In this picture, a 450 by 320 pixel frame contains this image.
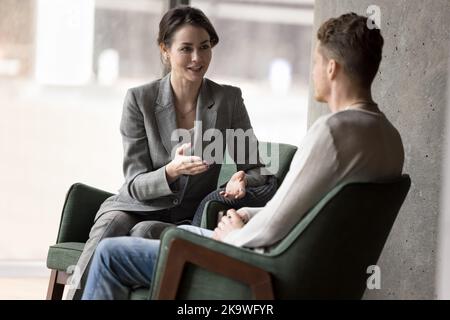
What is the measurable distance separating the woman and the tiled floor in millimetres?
1678

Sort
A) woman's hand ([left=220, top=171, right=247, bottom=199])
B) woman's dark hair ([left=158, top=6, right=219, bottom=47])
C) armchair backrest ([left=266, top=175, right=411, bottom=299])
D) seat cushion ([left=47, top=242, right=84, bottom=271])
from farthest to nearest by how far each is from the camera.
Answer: seat cushion ([left=47, top=242, right=84, bottom=271])
woman's dark hair ([left=158, top=6, right=219, bottom=47])
woman's hand ([left=220, top=171, right=247, bottom=199])
armchair backrest ([left=266, top=175, right=411, bottom=299])

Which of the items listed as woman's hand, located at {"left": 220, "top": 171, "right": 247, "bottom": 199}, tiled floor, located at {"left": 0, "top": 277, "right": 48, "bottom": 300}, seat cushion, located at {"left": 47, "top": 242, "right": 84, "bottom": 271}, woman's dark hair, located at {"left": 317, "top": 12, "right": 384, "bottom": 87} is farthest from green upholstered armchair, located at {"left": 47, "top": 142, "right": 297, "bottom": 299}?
woman's dark hair, located at {"left": 317, "top": 12, "right": 384, "bottom": 87}

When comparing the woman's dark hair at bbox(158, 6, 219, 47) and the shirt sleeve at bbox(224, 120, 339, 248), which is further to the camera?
the woman's dark hair at bbox(158, 6, 219, 47)

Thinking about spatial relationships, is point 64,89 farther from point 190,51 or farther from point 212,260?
point 212,260

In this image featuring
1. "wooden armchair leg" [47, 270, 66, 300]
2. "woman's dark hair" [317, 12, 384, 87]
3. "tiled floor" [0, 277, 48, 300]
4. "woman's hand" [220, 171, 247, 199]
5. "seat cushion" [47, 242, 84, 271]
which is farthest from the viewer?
"tiled floor" [0, 277, 48, 300]

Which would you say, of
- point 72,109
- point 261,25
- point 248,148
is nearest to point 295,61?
point 261,25

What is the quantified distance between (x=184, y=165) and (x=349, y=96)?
2.67 ft

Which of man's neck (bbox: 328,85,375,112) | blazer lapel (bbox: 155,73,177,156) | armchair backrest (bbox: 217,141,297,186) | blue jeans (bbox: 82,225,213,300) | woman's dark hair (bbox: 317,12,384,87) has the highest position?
woman's dark hair (bbox: 317,12,384,87)

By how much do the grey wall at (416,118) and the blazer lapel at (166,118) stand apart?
37.1 inches

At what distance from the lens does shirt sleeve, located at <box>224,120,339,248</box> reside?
2609 mm

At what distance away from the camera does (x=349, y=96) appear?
2764 millimetres

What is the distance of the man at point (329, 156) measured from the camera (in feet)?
8.63

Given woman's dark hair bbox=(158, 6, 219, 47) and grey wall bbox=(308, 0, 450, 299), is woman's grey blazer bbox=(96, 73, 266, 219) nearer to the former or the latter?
woman's dark hair bbox=(158, 6, 219, 47)

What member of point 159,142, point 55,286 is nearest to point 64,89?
point 55,286
